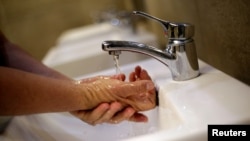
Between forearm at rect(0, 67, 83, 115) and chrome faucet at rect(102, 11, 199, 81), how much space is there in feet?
0.31

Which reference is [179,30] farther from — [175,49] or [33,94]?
[33,94]

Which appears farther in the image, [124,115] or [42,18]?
[42,18]

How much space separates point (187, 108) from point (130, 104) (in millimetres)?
120

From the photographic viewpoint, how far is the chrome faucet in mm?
462

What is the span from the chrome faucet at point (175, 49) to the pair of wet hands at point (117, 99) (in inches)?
2.0

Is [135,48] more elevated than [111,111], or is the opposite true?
[135,48]

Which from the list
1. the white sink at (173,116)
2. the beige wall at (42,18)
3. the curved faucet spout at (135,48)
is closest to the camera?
→ the white sink at (173,116)

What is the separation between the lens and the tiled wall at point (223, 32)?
43 centimetres

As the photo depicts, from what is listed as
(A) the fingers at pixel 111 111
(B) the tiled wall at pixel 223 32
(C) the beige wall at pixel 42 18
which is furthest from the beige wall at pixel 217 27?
(C) the beige wall at pixel 42 18

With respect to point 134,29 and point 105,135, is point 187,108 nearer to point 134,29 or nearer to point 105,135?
point 105,135

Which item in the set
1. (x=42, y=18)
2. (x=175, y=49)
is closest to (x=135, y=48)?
(x=175, y=49)

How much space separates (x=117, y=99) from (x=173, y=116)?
0.10 meters

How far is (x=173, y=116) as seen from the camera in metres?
0.43

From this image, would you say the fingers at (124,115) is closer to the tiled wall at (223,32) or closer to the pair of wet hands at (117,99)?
the pair of wet hands at (117,99)
